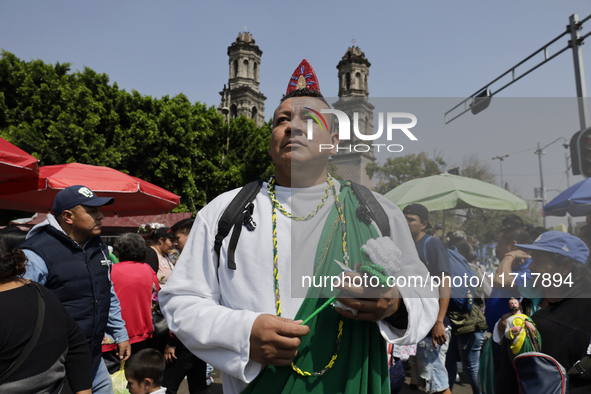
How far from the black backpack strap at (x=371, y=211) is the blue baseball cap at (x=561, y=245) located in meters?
0.57

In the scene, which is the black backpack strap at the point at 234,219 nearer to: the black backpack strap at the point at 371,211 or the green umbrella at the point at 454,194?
the black backpack strap at the point at 371,211

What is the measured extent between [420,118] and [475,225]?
1.44 ft

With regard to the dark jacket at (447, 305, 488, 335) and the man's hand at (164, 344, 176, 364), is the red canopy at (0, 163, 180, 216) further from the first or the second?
the dark jacket at (447, 305, 488, 335)

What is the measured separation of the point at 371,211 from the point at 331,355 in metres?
0.51

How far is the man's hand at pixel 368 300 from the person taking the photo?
1075 mm

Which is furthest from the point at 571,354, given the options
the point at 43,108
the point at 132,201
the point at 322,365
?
the point at 43,108

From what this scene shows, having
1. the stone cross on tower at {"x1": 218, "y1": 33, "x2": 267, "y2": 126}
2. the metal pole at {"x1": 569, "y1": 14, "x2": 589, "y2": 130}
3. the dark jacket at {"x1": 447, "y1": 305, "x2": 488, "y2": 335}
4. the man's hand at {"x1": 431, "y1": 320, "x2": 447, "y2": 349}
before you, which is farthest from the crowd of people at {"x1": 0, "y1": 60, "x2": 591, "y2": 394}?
the stone cross on tower at {"x1": 218, "y1": 33, "x2": 267, "y2": 126}

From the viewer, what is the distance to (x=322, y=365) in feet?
4.02

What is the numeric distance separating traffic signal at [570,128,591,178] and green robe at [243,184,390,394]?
727 mm

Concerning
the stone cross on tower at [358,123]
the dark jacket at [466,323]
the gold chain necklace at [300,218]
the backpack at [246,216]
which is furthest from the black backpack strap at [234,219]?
the dark jacket at [466,323]

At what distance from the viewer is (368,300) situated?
110 cm

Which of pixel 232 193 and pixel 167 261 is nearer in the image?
pixel 232 193

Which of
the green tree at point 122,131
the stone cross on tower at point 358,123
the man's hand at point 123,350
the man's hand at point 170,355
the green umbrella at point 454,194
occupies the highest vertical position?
the green tree at point 122,131

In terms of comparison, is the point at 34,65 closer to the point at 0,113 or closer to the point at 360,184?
the point at 0,113
